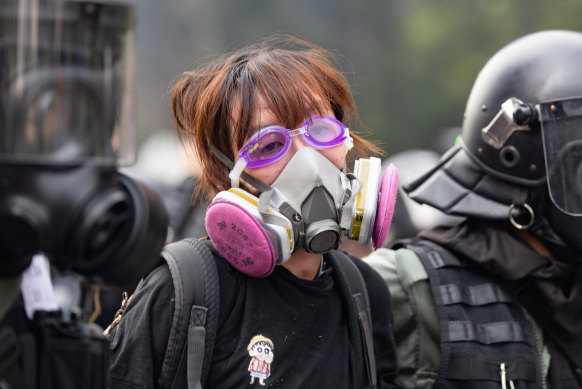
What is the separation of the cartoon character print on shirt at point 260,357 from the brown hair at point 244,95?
0.59 meters

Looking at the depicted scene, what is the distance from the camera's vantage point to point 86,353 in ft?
5.27

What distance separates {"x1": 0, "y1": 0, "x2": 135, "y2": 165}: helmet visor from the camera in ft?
4.99

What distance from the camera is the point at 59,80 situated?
5.05 ft

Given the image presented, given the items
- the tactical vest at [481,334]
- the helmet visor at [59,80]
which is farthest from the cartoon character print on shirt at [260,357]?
the helmet visor at [59,80]

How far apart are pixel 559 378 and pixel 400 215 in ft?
11.7

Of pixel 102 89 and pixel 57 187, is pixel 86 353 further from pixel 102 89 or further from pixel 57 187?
pixel 102 89

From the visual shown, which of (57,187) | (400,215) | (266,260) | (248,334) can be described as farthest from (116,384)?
(400,215)

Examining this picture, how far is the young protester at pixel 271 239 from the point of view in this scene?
231 cm

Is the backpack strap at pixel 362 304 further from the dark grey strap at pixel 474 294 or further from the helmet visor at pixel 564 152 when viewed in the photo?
the helmet visor at pixel 564 152

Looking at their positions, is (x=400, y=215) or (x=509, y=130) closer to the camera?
(x=509, y=130)

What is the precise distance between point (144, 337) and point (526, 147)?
5.46 ft

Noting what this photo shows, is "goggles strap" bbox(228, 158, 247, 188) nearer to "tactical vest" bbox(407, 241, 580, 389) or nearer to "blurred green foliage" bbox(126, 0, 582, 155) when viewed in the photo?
"tactical vest" bbox(407, 241, 580, 389)

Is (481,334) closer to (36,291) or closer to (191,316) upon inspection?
(191,316)

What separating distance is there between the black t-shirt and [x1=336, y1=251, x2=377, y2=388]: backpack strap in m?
0.04
